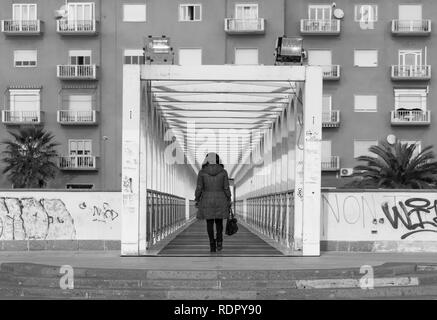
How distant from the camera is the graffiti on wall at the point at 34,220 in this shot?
62.6 feet

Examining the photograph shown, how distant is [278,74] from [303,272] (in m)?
5.77

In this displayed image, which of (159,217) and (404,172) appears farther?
(404,172)

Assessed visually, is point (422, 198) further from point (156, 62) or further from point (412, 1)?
point (412, 1)

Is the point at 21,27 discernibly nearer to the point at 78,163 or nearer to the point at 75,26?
the point at 75,26

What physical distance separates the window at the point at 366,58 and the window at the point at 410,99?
2385mm

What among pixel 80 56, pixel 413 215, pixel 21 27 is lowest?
pixel 413 215

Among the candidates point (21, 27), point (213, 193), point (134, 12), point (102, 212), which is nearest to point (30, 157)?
point (21, 27)

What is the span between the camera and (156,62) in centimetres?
1714

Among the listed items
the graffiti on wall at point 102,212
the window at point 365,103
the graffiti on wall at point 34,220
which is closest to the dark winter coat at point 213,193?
the graffiti on wall at point 102,212

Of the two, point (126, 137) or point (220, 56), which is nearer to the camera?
point (126, 137)

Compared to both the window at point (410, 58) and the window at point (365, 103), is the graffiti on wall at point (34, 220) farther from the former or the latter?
the window at point (410, 58)

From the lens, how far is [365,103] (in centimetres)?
5719

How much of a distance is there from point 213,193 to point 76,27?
4141 cm
